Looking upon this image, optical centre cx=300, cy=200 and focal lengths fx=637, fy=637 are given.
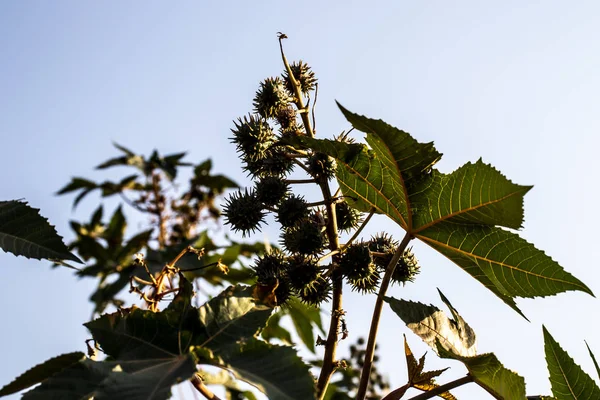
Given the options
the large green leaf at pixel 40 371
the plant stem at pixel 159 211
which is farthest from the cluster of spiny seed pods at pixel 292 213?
the plant stem at pixel 159 211

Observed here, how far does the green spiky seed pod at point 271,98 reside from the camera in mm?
3016

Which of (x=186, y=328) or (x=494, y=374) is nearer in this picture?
(x=186, y=328)

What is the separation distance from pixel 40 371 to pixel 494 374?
5.14 feet

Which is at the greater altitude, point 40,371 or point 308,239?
point 308,239

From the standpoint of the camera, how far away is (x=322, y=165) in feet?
8.95

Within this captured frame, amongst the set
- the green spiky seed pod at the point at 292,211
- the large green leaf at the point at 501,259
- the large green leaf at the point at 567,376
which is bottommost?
the large green leaf at the point at 567,376

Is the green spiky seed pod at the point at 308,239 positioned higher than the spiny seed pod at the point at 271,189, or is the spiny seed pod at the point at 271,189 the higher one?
the spiny seed pod at the point at 271,189

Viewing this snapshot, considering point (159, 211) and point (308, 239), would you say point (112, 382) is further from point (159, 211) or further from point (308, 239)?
point (159, 211)

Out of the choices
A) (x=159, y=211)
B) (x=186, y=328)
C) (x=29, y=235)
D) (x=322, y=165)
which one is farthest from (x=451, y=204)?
(x=159, y=211)

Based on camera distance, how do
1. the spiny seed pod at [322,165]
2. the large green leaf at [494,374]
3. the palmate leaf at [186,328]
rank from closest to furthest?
the palmate leaf at [186,328] → the large green leaf at [494,374] → the spiny seed pod at [322,165]

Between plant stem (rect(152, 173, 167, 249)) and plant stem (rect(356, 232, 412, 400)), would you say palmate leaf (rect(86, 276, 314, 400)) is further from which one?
plant stem (rect(152, 173, 167, 249))

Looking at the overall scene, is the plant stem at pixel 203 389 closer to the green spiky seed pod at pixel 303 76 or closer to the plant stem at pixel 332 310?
the plant stem at pixel 332 310

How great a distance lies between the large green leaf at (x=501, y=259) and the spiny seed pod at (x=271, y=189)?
63 centimetres

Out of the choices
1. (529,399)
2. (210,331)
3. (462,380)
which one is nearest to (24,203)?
(210,331)
